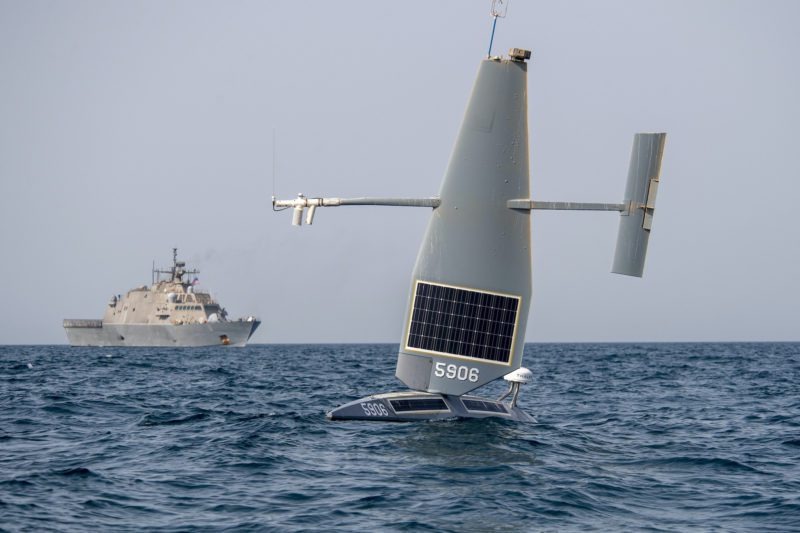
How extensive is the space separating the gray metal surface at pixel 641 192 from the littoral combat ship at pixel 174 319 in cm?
8551

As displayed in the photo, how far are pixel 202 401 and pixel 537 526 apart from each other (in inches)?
705

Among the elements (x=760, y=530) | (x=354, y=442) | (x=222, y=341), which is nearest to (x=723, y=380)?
(x=354, y=442)

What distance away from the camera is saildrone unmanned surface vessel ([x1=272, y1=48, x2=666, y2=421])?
20531mm

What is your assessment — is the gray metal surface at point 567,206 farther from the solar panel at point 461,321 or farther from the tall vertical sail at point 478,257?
the solar panel at point 461,321

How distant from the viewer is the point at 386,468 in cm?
1627

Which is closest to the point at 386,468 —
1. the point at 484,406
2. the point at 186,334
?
the point at 484,406

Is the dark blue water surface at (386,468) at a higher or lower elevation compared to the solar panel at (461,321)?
lower

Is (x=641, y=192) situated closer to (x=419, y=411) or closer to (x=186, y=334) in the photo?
(x=419, y=411)

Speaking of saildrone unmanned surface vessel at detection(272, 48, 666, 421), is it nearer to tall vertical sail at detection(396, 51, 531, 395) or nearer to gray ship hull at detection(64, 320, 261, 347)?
tall vertical sail at detection(396, 51, 531, 395)

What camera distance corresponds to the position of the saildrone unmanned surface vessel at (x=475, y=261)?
20.5 metres

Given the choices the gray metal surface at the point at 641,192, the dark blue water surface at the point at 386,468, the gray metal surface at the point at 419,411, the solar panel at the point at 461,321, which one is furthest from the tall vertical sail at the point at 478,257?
the gray metal surface at the point at 641,192

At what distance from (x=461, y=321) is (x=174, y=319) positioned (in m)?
87.6

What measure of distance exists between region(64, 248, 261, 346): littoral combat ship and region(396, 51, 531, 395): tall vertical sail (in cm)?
8353

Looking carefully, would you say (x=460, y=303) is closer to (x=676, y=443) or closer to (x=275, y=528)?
(x=676, y=443)
